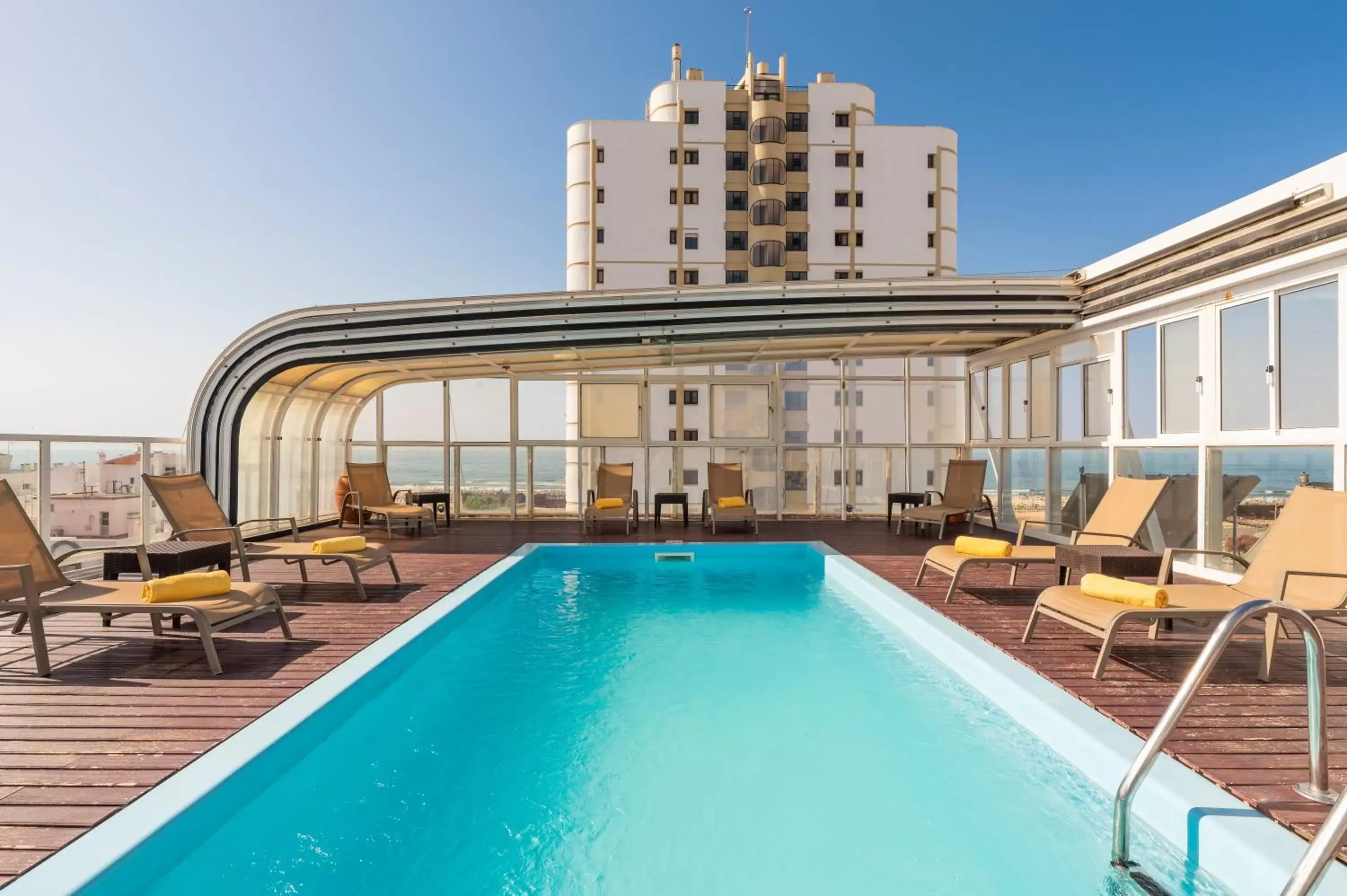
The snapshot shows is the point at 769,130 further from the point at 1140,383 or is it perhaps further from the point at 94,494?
the point at 94,494

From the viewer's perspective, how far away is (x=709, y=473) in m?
11.4

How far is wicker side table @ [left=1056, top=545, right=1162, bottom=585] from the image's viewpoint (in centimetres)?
493

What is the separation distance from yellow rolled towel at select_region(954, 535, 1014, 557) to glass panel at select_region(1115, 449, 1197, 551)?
7.07ft

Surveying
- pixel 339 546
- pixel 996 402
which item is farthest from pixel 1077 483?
pixel 339 546

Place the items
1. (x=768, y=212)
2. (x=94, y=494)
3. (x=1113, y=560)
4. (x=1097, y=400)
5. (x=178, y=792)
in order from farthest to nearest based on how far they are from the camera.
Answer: (x=768, y=212) → (x=1097, y=400) → (x=94, y=494) → (x=1113, y=560) → (x=178, y=792)

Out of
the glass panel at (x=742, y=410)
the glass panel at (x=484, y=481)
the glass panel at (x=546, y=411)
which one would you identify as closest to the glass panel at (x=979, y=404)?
the glass panel at (x=742, y=410)

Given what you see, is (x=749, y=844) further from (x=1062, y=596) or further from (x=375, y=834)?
(x=1062, y=596)

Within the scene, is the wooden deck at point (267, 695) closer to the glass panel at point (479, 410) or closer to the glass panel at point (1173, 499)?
the glass panel at point (1173, 499)

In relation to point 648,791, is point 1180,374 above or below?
above

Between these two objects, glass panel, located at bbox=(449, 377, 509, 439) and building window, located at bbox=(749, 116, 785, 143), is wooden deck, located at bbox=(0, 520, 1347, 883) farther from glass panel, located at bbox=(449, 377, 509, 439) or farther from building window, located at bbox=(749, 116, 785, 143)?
building window, located at bbox=(749, 116, 785, 143)

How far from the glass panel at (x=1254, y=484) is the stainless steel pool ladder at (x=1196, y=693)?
435 cm

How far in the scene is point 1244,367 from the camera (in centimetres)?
654

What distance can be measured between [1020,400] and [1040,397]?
0.58m

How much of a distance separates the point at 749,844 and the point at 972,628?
108 inches
